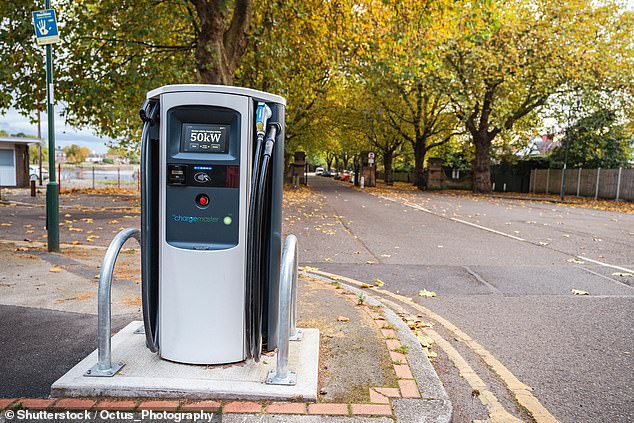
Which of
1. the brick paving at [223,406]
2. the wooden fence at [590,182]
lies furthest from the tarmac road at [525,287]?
the wooden fence at [590,182]

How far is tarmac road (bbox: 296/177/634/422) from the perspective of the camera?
3574 millimetres

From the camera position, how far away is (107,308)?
3.19 metres

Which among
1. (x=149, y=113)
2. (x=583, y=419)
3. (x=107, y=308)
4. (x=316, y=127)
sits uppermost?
(x=316, y=127)

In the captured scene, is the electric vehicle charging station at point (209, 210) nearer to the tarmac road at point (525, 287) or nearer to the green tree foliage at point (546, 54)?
the tarmac road at point (525, 287)

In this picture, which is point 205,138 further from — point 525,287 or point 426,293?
point 525,287

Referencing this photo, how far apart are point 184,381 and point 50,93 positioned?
6146 mm

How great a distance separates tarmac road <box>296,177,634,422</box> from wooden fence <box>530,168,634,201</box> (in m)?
15.2

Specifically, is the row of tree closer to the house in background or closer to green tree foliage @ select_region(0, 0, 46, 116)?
green tree foliage @ select_region(0, 0, 46, 116)

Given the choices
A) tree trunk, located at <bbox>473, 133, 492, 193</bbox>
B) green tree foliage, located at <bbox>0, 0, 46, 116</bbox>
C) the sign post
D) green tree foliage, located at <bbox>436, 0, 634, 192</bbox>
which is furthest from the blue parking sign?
tree trunk, located at <bbox>473, 133, 492, 193</bbox>

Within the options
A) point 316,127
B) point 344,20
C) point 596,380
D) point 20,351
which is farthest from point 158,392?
point 316,127

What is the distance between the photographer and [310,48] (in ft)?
48.5

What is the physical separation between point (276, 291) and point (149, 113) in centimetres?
150

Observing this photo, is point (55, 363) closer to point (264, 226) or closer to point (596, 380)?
point (264, 226)

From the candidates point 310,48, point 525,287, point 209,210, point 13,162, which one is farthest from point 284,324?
point 13,162
